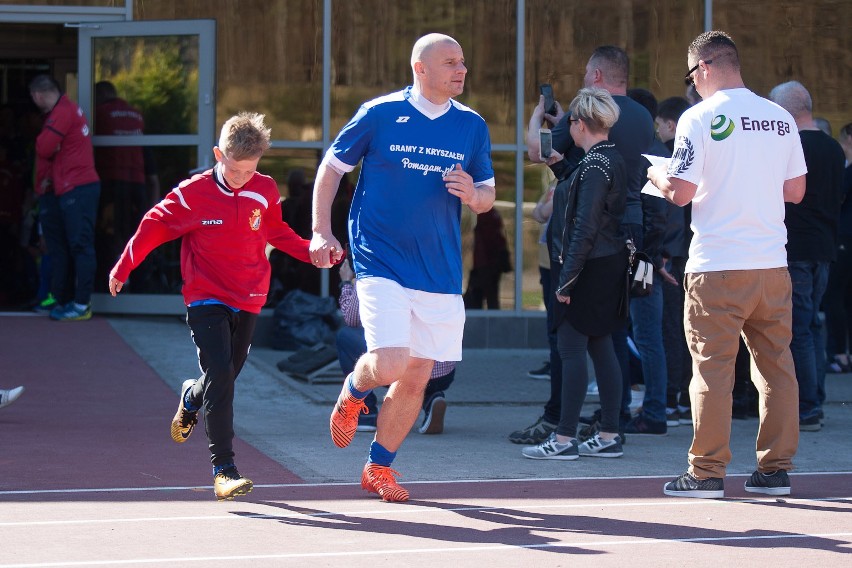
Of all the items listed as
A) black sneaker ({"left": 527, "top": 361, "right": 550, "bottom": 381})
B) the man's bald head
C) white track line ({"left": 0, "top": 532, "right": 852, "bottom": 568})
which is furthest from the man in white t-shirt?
black sneaker ({"left": 527, "top": 361, "right": 550, "bottom": 381})

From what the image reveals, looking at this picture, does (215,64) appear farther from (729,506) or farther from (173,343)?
(729,506)

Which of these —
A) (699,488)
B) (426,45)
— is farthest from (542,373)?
(426,45)

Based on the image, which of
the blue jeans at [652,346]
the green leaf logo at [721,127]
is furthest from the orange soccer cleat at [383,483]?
the blue jeans at [652,346]

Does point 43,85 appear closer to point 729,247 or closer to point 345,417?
point 345,417

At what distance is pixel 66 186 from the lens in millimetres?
11867

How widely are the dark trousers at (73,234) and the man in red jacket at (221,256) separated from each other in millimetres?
5762

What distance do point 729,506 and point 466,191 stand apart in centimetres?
188

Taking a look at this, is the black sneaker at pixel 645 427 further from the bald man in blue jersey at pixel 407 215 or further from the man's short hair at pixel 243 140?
the man's short hair at pixel 243 140

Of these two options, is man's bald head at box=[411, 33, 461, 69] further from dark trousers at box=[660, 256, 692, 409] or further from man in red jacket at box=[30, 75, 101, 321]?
man in red jacket at box=[30, 75, 101, 321]

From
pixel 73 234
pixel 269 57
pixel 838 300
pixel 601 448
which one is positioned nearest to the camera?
pixel 601 448

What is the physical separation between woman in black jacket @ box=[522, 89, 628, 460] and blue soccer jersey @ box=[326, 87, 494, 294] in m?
1.34

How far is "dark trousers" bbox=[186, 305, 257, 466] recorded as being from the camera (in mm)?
6262

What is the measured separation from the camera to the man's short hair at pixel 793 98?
8547 millimetres

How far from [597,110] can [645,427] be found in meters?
2.17
